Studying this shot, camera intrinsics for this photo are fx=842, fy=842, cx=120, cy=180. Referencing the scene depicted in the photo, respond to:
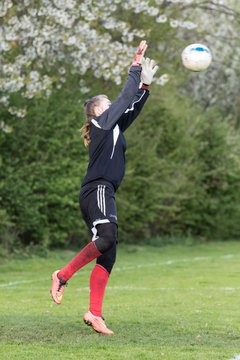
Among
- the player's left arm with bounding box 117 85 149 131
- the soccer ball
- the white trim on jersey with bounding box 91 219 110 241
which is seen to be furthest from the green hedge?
the white trim on jersey with bounding box 91 219 110 241

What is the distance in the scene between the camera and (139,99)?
Result: 27.4 ft

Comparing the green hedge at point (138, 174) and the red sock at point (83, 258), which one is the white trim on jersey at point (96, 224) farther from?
the green hedge at point (138, 174)

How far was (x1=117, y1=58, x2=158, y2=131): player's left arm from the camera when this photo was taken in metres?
8.23

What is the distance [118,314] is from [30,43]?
29.1ft

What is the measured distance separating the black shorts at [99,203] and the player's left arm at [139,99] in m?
0.71

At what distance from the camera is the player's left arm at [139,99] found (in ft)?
27.0

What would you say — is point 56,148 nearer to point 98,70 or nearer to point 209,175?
point 98,70

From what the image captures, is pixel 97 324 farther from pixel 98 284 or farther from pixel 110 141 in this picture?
pixel 110 141

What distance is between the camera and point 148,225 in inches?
910

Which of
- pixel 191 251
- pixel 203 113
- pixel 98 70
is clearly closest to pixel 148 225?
pixel 191 251

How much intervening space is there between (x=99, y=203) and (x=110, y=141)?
607 mm

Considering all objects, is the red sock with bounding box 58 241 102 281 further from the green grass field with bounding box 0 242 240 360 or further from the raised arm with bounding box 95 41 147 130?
the raised arm with bounding box 95 41 147 130

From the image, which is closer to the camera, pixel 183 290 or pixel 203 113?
pixel 183 290

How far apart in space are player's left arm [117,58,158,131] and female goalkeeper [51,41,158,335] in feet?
0.28
